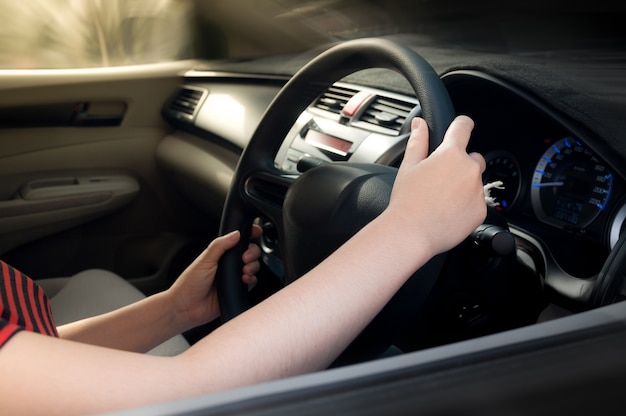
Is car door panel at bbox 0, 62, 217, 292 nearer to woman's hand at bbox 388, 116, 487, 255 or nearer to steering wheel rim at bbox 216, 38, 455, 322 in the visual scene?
steering wheel rim at bbox 216, 38, 455, 322

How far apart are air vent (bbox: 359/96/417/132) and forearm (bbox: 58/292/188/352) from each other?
0.59 m

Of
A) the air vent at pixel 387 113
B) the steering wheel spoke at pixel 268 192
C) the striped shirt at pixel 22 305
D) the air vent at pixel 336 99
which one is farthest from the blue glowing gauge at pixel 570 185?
the striped shirt at pixel 22 305

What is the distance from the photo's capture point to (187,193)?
2.51 metres

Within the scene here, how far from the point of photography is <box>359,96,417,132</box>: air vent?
4.75ft

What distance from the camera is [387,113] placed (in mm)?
1498

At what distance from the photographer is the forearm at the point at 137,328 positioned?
3.76 feet

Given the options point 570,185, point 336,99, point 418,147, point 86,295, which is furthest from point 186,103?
point 418,147

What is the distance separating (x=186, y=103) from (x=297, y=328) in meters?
2.03

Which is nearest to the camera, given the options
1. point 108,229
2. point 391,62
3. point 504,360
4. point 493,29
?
point 504,360

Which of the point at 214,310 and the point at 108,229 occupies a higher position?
the point at 214,310

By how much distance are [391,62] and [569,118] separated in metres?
0.31

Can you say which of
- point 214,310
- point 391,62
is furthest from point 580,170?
point 214,310

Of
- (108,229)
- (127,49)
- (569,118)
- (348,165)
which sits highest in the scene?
(569,118)

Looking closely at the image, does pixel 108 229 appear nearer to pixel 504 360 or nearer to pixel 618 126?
pixel 618 126
